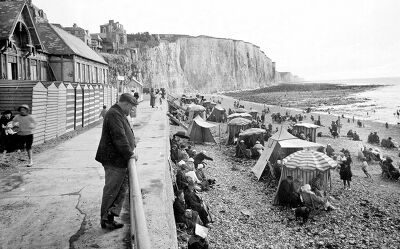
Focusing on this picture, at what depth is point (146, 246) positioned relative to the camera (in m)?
2.60

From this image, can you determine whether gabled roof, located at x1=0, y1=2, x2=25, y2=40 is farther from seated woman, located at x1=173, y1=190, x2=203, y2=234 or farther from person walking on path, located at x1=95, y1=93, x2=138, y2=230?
person walking on path, located at x1=95, y1=93, x2=138, y2=230

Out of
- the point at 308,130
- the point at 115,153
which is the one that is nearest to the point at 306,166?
the point at 115,153

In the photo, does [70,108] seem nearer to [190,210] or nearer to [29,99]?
[29,99]

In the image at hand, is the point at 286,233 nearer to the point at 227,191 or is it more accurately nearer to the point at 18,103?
the point at 227,191

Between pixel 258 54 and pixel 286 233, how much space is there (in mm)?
162591

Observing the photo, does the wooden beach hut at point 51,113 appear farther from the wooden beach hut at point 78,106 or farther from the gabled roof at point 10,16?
the gabled roof at point 10,16

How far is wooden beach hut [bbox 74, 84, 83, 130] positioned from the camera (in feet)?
47.3

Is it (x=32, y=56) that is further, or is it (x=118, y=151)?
(x=32, y=56)

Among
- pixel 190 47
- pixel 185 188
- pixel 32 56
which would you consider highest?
pixel 190 47

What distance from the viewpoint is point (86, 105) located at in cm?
1603

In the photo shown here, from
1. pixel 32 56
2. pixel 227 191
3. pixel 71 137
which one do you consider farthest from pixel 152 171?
pixel 32 56

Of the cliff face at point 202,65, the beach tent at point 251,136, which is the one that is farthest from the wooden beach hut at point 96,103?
the cliff face at point 202,65

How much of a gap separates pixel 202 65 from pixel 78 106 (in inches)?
4265

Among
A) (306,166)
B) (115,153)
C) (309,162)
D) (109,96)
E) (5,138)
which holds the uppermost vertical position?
(109,96)
